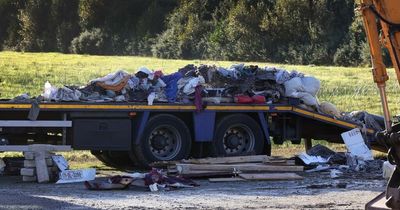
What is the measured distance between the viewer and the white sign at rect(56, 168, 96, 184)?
13617 millimetres

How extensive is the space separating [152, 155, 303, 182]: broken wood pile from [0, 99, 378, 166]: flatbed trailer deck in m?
0.78

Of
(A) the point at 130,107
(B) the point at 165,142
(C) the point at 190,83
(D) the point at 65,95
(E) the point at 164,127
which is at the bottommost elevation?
(B) the point at 165,142

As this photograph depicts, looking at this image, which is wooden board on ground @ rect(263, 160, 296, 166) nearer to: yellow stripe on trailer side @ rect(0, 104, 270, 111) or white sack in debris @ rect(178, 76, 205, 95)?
yellow stripe on trailer side @ rect(0, 104, 270, 111)

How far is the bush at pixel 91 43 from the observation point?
82875 millimetres

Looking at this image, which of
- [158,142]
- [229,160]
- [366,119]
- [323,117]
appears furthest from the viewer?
[366,119]

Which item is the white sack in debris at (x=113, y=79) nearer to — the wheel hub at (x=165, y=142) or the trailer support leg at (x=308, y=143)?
the wheel hub at (x=165, y=142)

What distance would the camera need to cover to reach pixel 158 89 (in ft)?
52.2

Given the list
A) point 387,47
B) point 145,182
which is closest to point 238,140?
point 145,182

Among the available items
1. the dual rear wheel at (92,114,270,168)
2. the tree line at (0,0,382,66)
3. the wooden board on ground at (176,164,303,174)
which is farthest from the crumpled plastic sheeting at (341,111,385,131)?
the tree line at (0,0,382,66)

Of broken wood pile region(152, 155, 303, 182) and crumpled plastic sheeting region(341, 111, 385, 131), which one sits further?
crumpled plastic sheeting region(341, 111, 385, 131)

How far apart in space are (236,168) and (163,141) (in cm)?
204

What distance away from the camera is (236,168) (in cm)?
1432

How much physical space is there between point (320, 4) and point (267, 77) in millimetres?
49128

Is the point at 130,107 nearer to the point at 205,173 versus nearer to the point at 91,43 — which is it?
the point at 205,173
